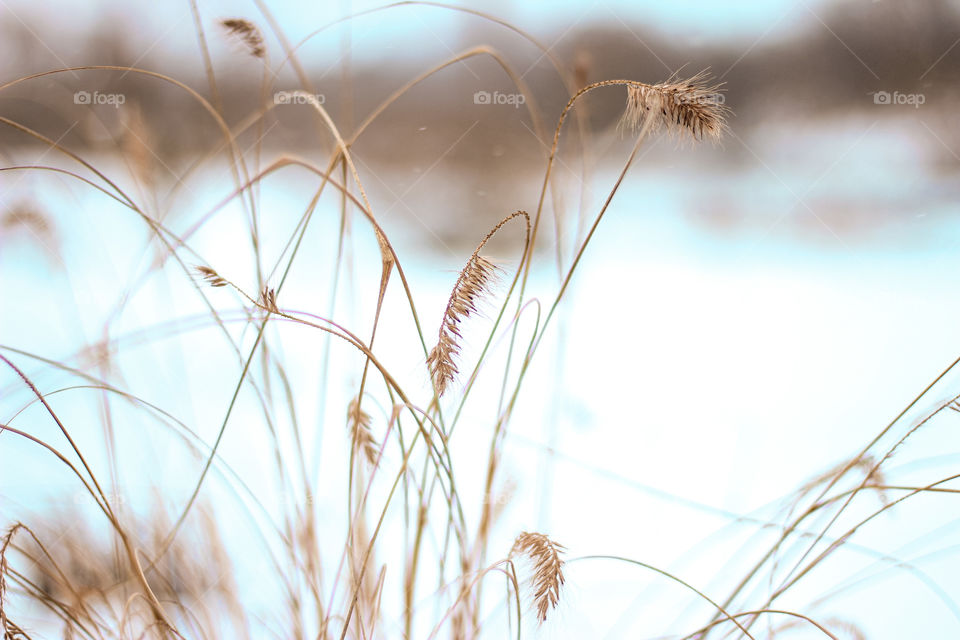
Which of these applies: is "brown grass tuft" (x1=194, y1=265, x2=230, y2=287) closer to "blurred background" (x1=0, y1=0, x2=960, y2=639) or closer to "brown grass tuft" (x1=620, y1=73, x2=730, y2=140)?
"brown grass tuft" (x1=620, y1=73, x2=730, y2=140)

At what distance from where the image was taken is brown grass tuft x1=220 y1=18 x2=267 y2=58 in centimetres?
34

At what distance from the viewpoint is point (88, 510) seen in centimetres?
58

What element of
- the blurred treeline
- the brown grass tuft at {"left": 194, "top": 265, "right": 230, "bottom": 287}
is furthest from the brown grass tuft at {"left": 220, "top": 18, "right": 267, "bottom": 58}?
the blurred treeline

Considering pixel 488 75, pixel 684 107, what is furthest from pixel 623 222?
pixel 684 107

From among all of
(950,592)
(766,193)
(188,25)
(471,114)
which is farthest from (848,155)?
(188,25)

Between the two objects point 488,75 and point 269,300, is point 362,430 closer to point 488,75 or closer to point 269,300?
point 269,300

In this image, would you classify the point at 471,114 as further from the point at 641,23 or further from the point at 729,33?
the point at 729,33

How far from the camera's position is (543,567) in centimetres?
28

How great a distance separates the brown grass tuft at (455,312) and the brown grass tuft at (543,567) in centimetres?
8

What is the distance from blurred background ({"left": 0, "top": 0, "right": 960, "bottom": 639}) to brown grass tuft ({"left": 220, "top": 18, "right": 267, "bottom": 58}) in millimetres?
370

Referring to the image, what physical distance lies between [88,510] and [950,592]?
871 millimetres

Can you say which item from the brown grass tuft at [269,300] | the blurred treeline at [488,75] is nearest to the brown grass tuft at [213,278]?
the brown grass tuft at [269,300]

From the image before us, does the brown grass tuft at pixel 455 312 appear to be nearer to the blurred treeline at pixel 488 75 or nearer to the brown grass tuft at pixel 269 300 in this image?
the brown grass tuft at pixel 269 300

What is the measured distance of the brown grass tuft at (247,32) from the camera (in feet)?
1.12
